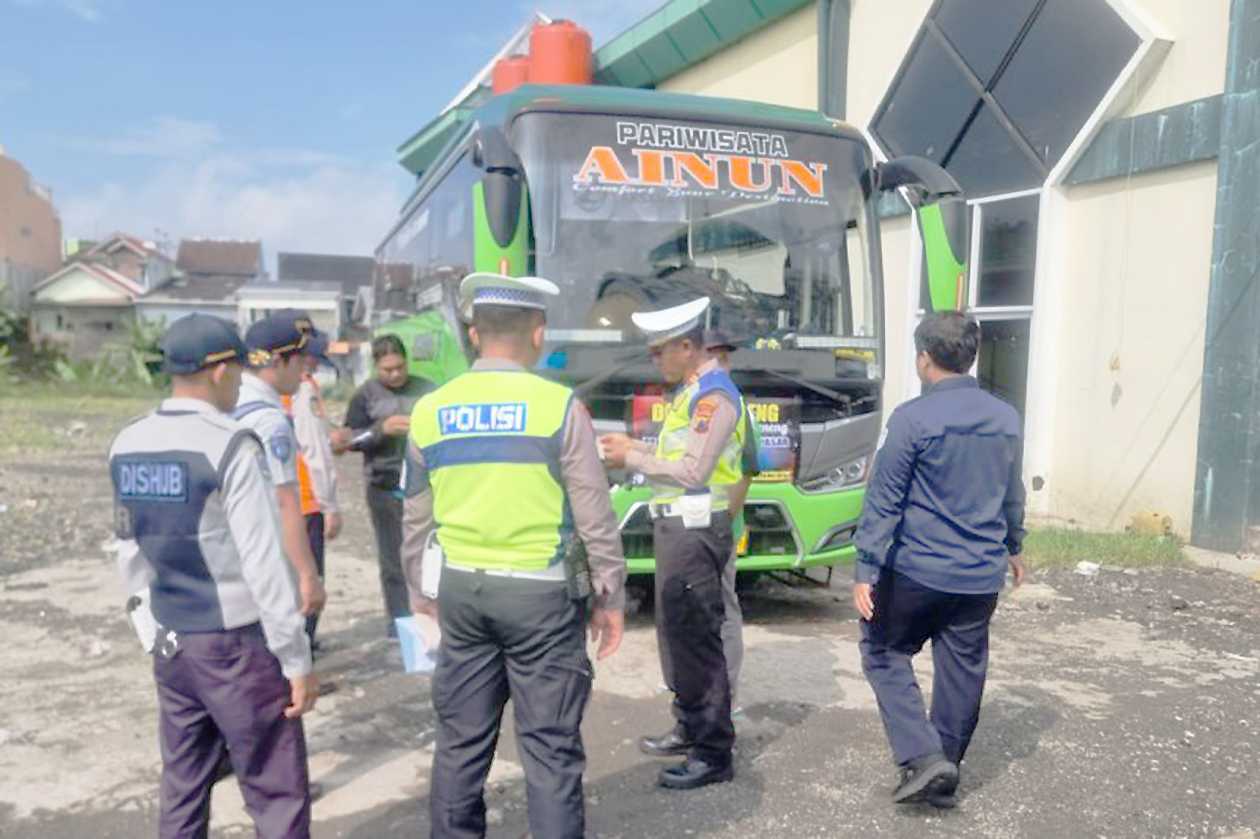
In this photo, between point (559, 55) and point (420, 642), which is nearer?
point (420, 642)

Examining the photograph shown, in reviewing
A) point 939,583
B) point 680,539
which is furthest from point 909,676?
point 680,539

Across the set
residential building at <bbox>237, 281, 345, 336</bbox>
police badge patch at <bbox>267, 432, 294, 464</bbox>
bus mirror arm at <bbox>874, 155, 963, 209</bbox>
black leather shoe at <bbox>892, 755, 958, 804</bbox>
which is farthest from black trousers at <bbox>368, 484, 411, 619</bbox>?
residential building at <bbox>237, 281, 345, 336</bbox>

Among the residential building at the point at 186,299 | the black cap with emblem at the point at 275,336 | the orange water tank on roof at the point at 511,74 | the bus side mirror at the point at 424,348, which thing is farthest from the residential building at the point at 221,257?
the black cap with emblem at the point at 275,336

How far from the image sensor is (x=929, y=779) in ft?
11.6

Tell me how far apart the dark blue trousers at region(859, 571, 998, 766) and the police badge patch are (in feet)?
7.42

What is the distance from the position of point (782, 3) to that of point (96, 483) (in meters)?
10.8

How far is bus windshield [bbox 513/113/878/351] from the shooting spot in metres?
5.59

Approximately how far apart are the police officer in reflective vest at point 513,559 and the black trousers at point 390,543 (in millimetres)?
2654

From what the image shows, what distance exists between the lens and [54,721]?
14.7 ft

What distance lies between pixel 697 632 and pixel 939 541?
970mm

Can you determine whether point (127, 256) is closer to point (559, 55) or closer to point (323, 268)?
point (323, 268)

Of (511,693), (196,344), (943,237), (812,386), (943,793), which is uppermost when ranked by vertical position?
(943,237)

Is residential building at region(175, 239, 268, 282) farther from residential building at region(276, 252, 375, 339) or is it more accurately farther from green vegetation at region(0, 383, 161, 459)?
green vegetation at region(0, 383, 161, 459)

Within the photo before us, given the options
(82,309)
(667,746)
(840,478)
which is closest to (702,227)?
(840,478)
